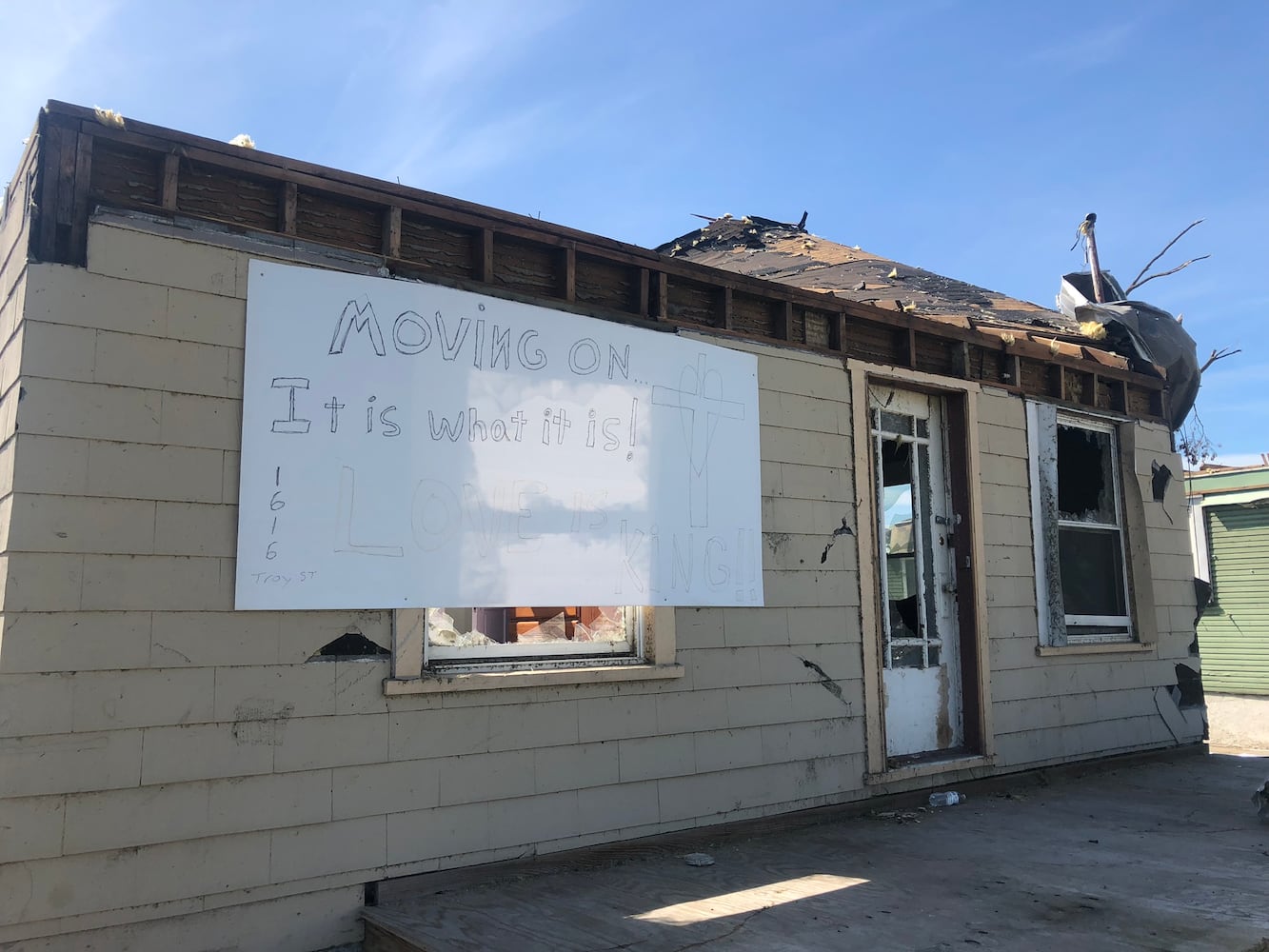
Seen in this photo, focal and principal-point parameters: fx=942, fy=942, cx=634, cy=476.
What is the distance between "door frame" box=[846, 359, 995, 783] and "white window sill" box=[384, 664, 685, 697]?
5.60 feet

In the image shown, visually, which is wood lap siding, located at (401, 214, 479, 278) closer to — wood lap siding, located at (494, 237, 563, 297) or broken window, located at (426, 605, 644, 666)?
wood lap siding, located at (494, 237, 563, 297)

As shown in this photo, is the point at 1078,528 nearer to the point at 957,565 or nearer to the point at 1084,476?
the point at 1084,476

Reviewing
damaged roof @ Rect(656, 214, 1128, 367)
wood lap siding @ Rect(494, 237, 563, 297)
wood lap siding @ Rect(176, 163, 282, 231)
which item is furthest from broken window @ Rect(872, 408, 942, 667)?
wood lap siding @ Rect(176, 163, 282, 231)

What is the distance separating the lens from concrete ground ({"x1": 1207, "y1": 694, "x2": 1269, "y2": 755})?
10891 mm

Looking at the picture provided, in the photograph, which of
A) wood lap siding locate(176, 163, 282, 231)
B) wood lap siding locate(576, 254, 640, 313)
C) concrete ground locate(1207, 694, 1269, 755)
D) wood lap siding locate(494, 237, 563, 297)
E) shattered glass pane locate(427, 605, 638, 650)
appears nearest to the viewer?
wood lap siding locate(176, 163, 282, 231)

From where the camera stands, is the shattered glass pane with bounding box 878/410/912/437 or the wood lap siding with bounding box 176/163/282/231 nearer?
the wood lap siding with bounding box 176/163/282/231

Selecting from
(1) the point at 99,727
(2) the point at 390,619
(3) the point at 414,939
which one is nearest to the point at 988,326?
(2) the point at 390,619

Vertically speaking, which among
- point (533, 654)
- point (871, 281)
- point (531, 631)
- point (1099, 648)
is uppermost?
point (871, 281)

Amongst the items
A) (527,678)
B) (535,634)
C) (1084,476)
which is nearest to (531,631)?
(535,634)

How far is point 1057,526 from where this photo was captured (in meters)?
7.86

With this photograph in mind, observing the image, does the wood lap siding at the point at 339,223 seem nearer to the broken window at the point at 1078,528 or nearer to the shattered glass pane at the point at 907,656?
the shattered glass pane at the point at 907,656

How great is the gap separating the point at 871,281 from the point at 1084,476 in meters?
2.64

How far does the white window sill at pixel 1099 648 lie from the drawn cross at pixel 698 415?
3482 millimetres

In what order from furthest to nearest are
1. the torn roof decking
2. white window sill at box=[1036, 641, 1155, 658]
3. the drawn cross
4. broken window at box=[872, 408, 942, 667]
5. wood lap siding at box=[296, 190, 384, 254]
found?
white window sill at box=[1036, 641, 1155, 658], broken window at box=[872, 408, 942, 667], the drawn cross, wood lap siding at box=[296, 190, 384, 254], the torn roof decking
